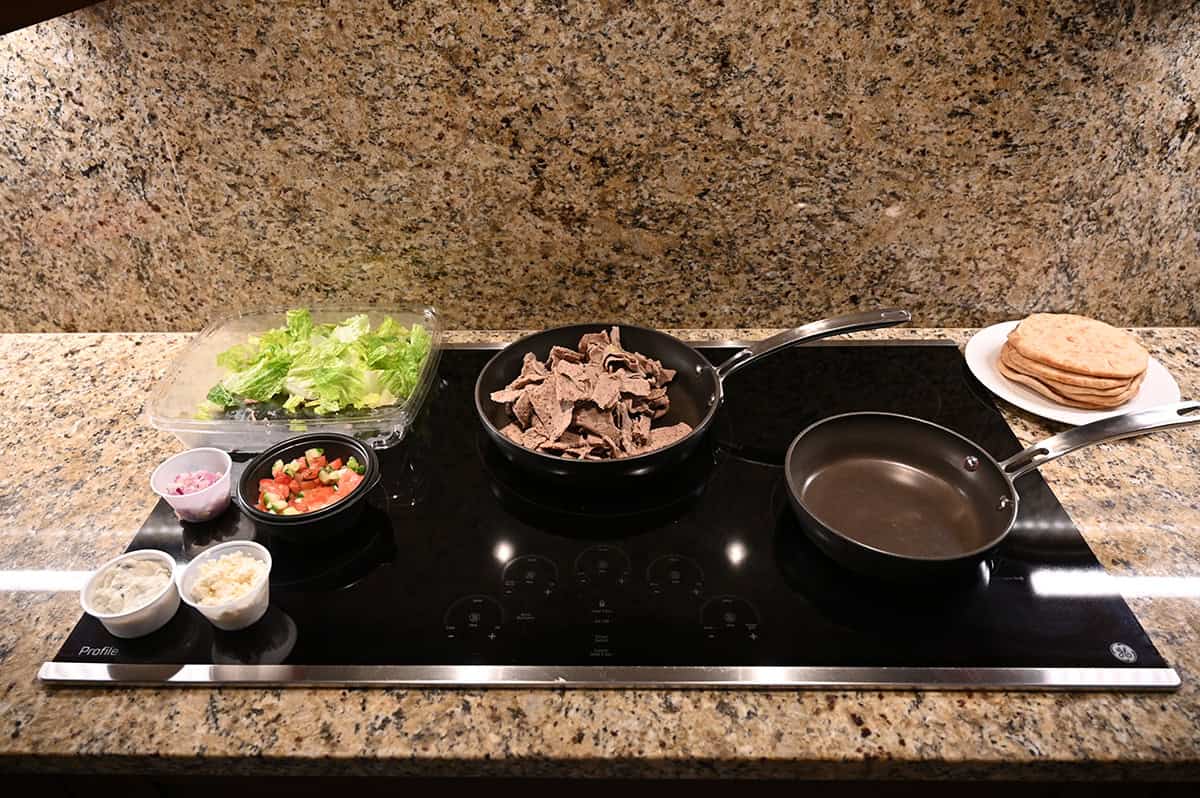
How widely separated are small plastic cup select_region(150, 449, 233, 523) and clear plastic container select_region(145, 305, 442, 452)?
0.08 meters

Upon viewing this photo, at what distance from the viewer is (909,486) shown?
1.05 metres

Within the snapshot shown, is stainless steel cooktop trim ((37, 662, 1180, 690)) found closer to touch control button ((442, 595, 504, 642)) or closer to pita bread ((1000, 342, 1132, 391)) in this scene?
touch control button ((442, 595, 504, 642))

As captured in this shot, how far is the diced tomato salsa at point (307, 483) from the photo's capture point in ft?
3.22

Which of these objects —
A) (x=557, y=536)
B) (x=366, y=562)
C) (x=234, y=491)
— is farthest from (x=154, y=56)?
(x=557, y=536)

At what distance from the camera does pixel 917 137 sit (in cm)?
118

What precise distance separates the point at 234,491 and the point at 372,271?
18.5 inches

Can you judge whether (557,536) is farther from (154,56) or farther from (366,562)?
(154,56)

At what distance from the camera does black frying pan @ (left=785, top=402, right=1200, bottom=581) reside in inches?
35.5

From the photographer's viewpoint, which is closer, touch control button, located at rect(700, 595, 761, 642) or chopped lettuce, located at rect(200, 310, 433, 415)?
touch control button, located at rect(700, 595, 761, 642)

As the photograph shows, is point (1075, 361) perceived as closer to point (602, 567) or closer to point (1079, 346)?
point (1079, 346)

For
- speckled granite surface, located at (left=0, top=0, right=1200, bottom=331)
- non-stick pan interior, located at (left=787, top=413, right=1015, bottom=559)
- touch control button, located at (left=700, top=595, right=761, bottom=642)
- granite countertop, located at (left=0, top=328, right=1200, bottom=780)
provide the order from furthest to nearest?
speckled granite surface, located at (left=0, top=0, right=1200, bottom=331) < non-stick pan interior, located at (left=787, top=413, right=1015, bottom=559) < touch control button, located at (left=700, top=595, right=761, bottom=642) < granite countertop, located at (left=0, top=328, right=1200, bottom=780)

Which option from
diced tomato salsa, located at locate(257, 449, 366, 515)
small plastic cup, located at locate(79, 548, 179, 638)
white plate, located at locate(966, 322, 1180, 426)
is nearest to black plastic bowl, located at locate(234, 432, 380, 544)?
diced tomato salsa, located at locate(257, 449, 366, 515)

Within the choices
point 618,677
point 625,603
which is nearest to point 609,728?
point 618,677

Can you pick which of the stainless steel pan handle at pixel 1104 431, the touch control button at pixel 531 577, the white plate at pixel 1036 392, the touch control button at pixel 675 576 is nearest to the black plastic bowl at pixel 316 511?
the touch control button at pixel 531 577
